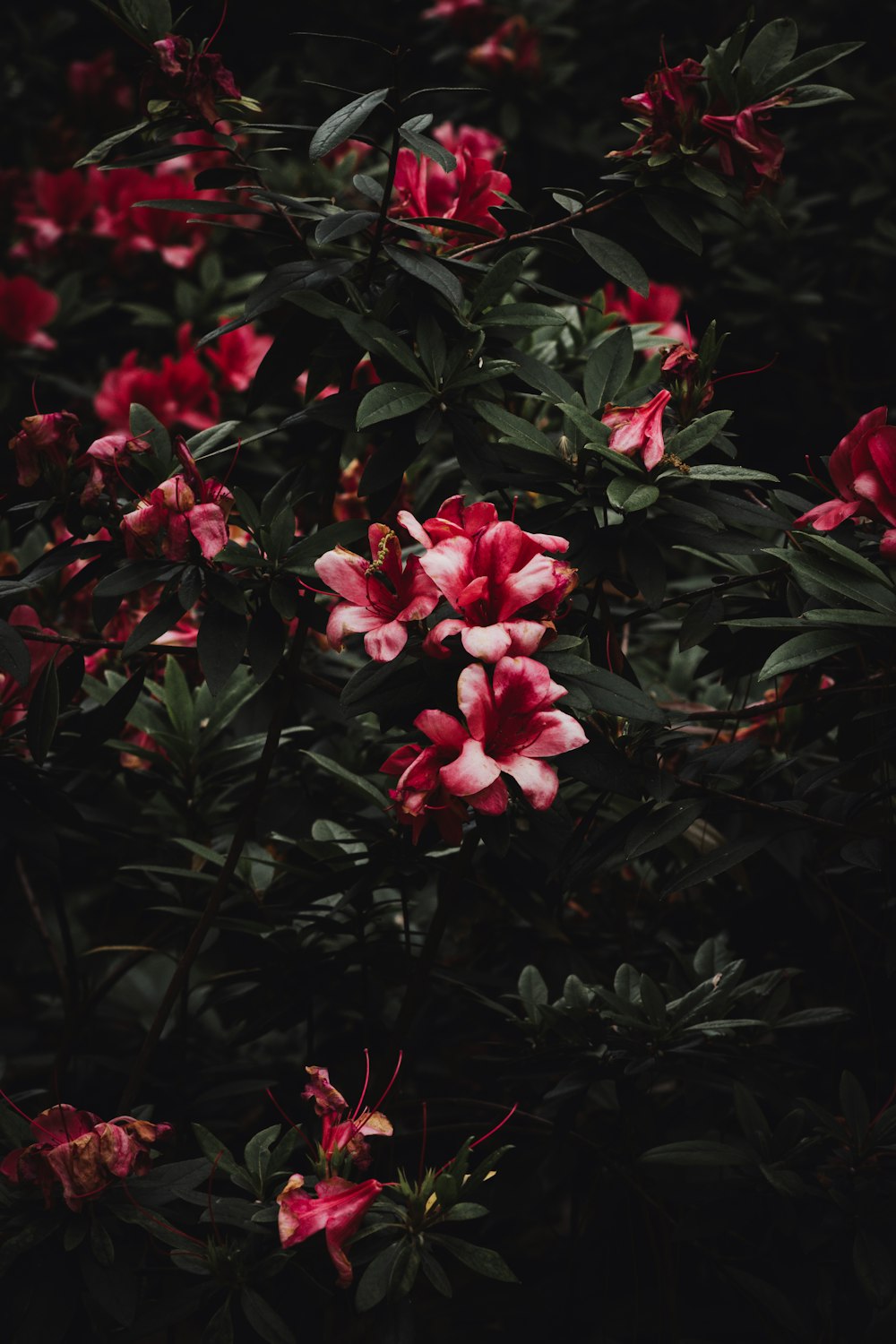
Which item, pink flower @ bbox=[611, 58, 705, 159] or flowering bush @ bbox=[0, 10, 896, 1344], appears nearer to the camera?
flowering bush @ bbox=[0, 10, 896, 1344]

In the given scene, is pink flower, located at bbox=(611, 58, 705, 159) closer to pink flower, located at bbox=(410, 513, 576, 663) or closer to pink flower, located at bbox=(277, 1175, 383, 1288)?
pink flower, located at bbox=(410, 513, 576, 663)

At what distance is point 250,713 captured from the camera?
56.3 inches

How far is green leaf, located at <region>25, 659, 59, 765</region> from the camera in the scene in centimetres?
101

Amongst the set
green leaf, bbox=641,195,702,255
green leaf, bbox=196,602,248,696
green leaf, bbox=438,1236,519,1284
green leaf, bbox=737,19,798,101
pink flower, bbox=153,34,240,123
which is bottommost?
green leaf, bbox=438,1236,519,1284

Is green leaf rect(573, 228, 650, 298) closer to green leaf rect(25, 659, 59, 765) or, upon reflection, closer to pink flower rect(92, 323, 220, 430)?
green leaf rect(25, 659, 59, 765)

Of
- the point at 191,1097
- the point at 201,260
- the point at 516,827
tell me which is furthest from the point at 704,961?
the point at 201,260

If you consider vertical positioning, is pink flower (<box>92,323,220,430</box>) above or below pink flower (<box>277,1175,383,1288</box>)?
above

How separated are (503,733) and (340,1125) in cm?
31

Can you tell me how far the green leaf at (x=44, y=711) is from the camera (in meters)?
1.01

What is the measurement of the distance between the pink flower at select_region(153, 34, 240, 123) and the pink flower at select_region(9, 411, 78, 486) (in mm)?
272

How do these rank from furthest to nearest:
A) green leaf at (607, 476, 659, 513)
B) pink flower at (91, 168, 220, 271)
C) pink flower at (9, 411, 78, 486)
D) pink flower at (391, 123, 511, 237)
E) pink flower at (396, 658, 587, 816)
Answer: pink flower at (91, 168, 220, 271)
pink flower at (391, 123, 511, 237)
pink flower at (9, 411, 78, 486)
green leaf at (607, 476, 659, 513)
pink flower at (396, 658, 587, 816)

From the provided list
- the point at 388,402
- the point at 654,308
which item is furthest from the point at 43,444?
the point at 654,308

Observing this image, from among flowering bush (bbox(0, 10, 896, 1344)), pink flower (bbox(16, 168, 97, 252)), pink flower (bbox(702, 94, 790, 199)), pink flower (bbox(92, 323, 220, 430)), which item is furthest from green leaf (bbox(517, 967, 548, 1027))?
pink flower (bbox(16, 168, 97, 252))

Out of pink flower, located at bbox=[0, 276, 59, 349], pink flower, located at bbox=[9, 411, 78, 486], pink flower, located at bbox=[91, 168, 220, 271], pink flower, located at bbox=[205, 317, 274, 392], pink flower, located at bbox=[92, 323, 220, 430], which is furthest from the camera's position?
pink flower, located at bbox=[91, 168, 220, 271]
